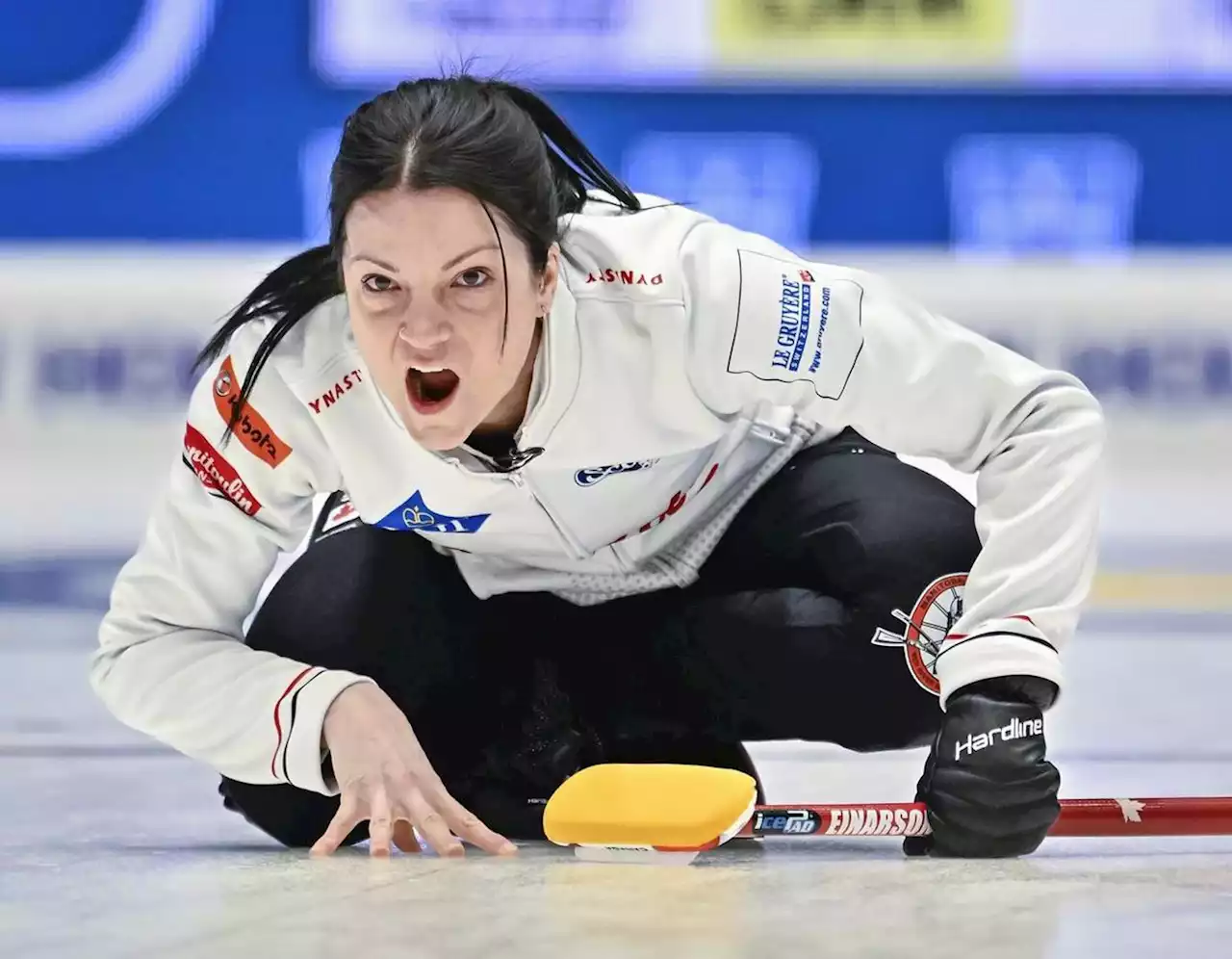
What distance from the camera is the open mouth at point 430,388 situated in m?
1.36

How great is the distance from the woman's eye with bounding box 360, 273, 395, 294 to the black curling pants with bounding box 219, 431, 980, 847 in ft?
1.20

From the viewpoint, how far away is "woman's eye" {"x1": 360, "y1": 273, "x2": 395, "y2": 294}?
53.2 inches

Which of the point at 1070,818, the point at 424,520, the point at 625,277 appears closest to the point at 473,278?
the point at 625,277

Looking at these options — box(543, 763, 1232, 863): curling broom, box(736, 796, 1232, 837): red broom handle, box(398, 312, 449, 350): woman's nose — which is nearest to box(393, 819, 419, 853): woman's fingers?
box(543, 763, 1232, 863): curling broom

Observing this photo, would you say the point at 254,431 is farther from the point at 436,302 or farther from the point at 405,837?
the point at 405,837

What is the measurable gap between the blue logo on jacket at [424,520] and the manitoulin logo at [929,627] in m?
0.37

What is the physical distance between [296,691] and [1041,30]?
3.00m

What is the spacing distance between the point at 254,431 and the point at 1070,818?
2.35 feet

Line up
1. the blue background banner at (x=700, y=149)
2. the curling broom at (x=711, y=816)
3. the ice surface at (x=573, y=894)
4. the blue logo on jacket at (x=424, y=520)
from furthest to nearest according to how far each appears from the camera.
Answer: the blue background banner at (x=700, y=149) < the blue logo on jacket at (x=424, y=520) < the curling broom at (x=711, y=816) < the ice surface at (x=573, y=894)

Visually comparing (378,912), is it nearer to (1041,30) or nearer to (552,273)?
(552,273)

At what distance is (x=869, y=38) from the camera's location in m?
3.91

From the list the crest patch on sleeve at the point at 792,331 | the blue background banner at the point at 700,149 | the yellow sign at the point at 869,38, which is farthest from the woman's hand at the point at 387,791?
the yellow sign at the point at 869,38

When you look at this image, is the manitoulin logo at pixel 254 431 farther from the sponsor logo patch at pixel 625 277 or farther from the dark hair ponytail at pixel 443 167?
the sponsor logo patch at pixel 625 277

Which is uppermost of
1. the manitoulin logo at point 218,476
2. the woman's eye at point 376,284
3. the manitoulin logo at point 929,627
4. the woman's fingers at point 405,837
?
the woman's eye at point 376,284
